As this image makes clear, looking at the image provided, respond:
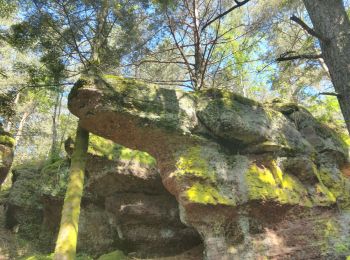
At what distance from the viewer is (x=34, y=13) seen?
11562 millimetres

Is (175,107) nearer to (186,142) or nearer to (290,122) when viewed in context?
(186,142)

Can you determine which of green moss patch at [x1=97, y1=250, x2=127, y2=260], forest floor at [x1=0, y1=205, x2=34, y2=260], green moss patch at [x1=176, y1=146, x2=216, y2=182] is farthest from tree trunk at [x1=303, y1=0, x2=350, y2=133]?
forest floor at [x1=0, y1=205, x2=34, y2=260]

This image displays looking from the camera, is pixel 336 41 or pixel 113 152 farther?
pixel 113 152

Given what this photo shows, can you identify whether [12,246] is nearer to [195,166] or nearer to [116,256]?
[116,256]

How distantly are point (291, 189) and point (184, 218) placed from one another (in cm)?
281

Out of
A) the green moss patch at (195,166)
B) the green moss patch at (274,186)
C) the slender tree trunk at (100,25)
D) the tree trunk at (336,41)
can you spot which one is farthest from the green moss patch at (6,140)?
the tree trunk at (336,41)

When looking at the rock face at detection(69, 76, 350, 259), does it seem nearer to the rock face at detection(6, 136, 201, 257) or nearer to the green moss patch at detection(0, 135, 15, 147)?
the rock face at detection(6, 136, 201, 257)

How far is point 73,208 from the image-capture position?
287 inches

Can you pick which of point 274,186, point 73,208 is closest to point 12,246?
point 73,208

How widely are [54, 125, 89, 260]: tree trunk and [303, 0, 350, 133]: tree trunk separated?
540 centimetres

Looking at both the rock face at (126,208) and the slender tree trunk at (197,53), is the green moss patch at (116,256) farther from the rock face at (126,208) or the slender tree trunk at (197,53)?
the slender tree trunk at (197,53)

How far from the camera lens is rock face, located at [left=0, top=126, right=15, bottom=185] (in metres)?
13.0

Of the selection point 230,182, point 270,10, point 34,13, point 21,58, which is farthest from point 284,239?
point 21,58

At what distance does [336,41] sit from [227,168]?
389 centimetres
